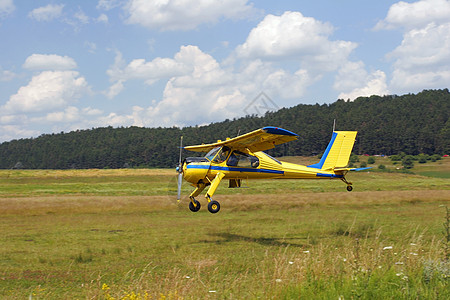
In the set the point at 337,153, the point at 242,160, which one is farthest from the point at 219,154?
the point at 337,153

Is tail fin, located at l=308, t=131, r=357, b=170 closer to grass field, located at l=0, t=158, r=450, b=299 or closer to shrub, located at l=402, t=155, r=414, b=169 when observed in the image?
grass field, located at l=0, t=158, r=450, b=299

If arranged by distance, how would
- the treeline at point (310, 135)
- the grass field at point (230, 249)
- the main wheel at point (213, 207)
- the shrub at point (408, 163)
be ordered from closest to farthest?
1. the grass field at point (230, 249)
2. the main wheel at point (213, 207)
3. the shrub at point (408, 163)
4. the treeline at point (310, 135)

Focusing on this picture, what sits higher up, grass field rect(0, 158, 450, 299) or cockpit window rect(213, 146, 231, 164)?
cockpit window rect(213, 146, 231, 164)

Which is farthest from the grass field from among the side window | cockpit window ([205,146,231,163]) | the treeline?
the treeline

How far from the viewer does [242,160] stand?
764 inches

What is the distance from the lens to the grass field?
813cm

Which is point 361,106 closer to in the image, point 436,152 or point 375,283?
point 436,152

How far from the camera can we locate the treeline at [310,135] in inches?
4759

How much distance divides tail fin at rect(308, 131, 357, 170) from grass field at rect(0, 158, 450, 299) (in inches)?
115

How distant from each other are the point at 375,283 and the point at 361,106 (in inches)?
6798

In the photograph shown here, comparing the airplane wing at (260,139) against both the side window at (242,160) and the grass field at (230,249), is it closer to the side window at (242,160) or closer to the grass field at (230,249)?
the side window at (242,160)

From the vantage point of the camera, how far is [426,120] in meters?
147

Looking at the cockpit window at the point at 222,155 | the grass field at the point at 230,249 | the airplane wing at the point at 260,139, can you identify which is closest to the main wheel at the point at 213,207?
the grass field at the point at 230,249

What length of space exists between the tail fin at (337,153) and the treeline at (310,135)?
263 feet
